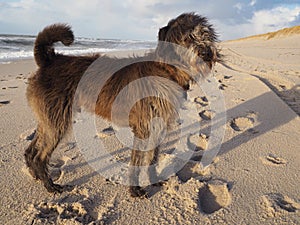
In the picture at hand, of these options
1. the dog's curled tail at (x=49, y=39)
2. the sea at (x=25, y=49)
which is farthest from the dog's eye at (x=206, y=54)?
the sea at (x=25, y=49)

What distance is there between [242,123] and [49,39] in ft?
10.7

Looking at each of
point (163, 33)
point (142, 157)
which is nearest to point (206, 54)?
point (163, 33)

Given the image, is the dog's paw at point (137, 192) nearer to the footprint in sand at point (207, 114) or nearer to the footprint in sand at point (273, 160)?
the footprint in sand at point (273, 160)

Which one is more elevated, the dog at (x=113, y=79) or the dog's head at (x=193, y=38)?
the dog's head at (x=193, y=38)

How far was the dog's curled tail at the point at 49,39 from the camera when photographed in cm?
254

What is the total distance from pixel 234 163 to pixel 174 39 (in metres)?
1.76

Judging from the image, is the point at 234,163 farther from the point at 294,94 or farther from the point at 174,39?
the point at 294,94

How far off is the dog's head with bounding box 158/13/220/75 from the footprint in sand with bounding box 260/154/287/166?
1.54m

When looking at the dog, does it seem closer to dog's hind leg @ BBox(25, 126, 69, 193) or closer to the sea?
dog's hind leg @ BBox(25, 126, 69, 193)

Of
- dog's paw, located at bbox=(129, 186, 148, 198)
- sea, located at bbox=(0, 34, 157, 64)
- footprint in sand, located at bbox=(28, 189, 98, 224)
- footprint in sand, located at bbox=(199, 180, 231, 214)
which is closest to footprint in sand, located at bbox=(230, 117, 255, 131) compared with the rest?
footprint in sand, located at bbox=(199, 180, 231, 214)

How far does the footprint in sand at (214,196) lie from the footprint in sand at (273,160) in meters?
0.78

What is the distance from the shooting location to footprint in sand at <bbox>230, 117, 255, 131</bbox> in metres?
4.17

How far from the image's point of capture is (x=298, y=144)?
142 inches

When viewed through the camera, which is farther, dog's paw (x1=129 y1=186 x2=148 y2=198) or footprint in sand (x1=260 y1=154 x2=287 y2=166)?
footprint in sand (x1=260 y1=154 x2=287 y2=166)
